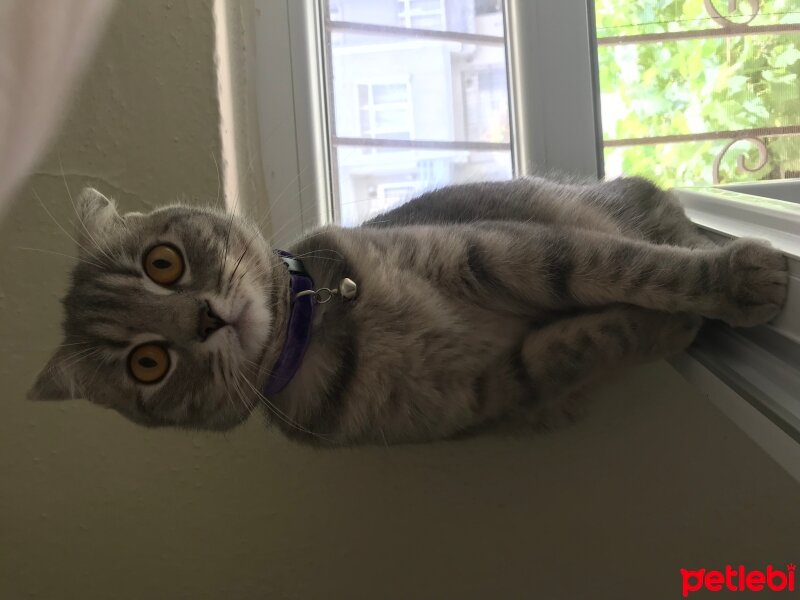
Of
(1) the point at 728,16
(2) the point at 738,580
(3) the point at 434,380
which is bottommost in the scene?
(2) the point at 738,580

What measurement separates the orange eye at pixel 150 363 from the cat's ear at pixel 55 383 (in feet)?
0.36

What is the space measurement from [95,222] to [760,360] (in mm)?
866

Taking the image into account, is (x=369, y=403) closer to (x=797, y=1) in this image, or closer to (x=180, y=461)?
(x=180, y=461)

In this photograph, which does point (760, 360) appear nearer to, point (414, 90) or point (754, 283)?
point (754, 283)

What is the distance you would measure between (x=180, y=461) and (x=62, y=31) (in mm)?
797

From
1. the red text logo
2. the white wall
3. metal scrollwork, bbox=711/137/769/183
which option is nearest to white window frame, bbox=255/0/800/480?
the white wall

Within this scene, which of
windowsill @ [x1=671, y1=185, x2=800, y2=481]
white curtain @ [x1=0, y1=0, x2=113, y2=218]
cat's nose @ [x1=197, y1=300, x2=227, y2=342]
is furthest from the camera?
cat's nose @ [x1=197, y1=300, x2=227, y2=342]

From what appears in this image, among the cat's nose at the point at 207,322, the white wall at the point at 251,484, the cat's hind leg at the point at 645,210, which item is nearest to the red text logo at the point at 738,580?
the white wall at the point at 251,484

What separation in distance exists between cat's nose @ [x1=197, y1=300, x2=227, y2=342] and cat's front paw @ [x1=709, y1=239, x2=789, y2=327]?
0.59 m

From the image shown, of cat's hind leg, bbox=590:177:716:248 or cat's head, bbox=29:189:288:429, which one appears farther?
cat's hind leg, bbox=590:177:716:248

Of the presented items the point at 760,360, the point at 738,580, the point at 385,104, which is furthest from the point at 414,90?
the point at 738,580

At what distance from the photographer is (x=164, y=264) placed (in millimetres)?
885

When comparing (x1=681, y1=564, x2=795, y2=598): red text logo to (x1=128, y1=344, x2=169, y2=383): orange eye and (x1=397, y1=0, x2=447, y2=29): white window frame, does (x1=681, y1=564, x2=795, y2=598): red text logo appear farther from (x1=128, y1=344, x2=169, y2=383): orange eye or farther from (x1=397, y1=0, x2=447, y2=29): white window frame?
(x1=397, y1=0, x2=447, y2=29): white window frame

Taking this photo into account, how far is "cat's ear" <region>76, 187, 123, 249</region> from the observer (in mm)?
961
